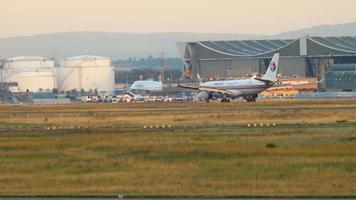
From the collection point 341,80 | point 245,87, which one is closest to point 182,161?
point 245,87

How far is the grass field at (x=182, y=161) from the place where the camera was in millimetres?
27188

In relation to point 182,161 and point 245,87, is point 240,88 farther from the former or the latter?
point 182,161

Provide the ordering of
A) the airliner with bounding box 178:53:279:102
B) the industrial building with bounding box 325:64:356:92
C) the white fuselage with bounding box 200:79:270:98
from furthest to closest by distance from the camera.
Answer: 1. the industrial building with bounding box 325:64:356:92
2. the airliner with bounding box 178:53:279:102
3. the white fuselage with bounding box 200:79:270:98

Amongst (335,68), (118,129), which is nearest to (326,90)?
(335,68)

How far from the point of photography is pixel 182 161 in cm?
3497

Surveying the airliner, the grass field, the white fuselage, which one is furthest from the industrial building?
the grass field

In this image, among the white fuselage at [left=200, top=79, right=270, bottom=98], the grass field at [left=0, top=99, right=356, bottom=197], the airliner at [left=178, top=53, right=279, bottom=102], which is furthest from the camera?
the airliner at [left=178, top=53, right=279, bottom=102]

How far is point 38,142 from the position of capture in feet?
152

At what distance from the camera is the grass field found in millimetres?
27188

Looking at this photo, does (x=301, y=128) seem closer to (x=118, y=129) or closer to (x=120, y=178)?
(x=118, y=129)

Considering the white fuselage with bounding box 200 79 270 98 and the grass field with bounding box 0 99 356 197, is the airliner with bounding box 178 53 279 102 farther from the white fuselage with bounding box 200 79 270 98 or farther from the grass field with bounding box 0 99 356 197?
the grass field with bounding box 0 99 356 197

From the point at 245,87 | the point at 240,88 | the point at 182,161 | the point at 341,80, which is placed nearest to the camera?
the point at 182,161

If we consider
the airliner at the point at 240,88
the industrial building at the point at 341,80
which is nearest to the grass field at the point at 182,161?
the airliner at the point at 240,88

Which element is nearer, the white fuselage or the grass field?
the grass field
